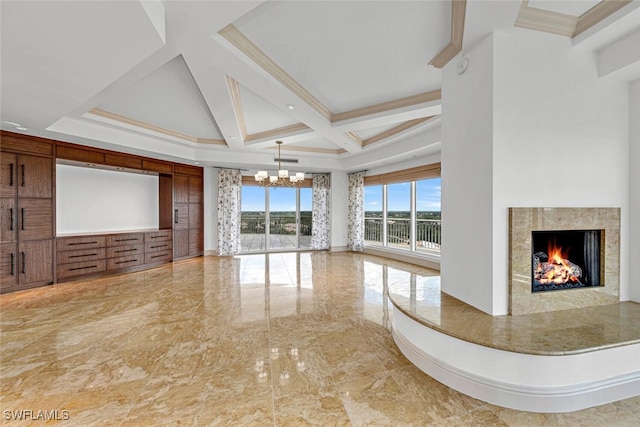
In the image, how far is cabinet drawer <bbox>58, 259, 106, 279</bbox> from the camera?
15.0ft

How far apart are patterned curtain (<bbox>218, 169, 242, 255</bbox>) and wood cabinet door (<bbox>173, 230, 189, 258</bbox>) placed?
2.65 ft

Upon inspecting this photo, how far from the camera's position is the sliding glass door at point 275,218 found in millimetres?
7926

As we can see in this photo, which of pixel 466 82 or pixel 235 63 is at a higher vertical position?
pixel 235 63

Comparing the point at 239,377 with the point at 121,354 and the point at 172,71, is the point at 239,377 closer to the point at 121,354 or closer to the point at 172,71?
the point at 121,354

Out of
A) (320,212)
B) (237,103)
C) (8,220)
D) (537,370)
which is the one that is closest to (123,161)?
(8,220)

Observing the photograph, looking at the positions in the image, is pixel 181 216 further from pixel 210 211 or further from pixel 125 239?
pixel 125 239

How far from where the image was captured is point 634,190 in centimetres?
233

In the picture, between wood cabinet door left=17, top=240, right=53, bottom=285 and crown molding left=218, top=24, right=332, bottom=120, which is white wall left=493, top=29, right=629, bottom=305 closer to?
crown molding left=218, top=24, right=332, bottom=120

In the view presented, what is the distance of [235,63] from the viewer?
2.50 metres

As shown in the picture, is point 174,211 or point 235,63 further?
point 174,211

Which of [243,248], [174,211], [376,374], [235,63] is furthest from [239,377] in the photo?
[243,248]

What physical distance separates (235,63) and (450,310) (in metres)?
2.93

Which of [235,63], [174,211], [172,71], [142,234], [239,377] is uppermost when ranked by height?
[172,71]

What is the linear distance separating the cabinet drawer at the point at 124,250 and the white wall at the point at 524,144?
19.6 feet
